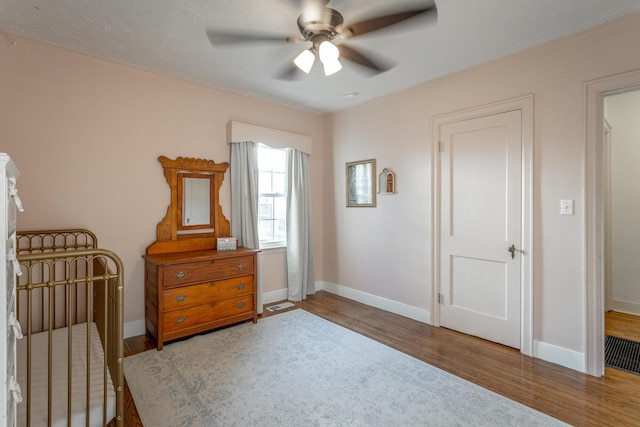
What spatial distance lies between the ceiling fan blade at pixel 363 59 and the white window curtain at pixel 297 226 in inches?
74.6

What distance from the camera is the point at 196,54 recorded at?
2.64 metres

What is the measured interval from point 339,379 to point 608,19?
3143 mm

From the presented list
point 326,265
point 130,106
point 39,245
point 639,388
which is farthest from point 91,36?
point 639,388

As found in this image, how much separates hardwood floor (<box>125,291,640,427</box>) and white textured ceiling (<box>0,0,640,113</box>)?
240 cm

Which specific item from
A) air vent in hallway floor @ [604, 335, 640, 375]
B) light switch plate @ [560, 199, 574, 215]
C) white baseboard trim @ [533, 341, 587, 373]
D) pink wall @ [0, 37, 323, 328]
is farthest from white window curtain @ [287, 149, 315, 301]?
air vent in hallway floor @ [604, 335, 640, 375]

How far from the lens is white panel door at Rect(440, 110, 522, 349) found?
106 inches

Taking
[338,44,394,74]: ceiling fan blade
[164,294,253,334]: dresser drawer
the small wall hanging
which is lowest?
[164,294,253,334]: dresser drawer

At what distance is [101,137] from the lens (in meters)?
2.75

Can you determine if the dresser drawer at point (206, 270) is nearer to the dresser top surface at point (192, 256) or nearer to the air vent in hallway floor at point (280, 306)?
the dresser top surface at point (192, 256)

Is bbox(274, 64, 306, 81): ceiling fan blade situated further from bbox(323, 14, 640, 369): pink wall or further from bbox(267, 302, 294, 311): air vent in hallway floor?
bbox(267, 302, 294, 311): air vent in hallway floor

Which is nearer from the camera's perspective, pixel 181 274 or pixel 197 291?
pixel 181 274

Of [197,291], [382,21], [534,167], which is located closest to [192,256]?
[197,291]

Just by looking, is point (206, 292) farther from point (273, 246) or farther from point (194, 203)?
point (273, 246)

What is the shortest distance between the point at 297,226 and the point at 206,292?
149 cm
